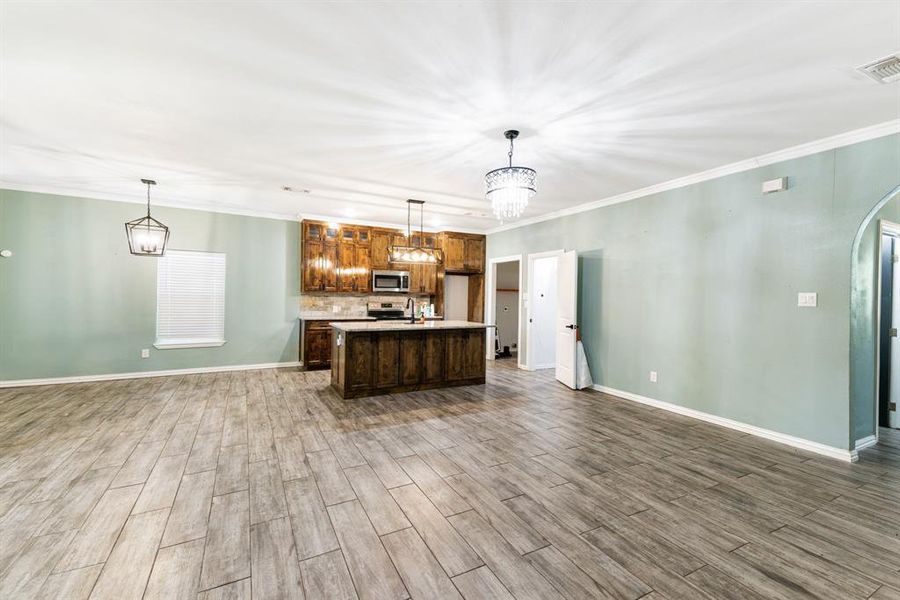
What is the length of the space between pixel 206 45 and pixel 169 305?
5087 millimetres

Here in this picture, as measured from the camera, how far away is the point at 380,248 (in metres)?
7.34

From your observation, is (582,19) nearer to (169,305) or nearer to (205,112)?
(205,112)

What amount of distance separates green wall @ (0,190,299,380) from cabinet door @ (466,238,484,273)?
3682 mm

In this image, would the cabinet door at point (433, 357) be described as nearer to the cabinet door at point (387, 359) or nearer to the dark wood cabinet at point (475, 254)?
the cabinet door at point (387, 359)

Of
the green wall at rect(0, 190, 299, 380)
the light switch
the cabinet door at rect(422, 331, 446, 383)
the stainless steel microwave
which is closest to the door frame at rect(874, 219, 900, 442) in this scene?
the light switch

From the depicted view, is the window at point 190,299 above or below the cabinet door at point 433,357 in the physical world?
above

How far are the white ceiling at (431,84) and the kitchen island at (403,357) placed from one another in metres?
2.08

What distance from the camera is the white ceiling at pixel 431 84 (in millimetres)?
1935

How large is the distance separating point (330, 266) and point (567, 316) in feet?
14.1

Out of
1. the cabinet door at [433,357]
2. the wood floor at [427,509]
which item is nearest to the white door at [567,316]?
the wood floor at [427,509]

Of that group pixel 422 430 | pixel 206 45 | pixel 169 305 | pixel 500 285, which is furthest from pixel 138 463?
pixel 500 285

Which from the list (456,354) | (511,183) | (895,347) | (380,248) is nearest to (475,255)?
(380,248)

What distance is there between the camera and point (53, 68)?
2420 millimetres

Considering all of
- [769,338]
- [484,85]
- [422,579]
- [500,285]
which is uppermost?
[484,85]
